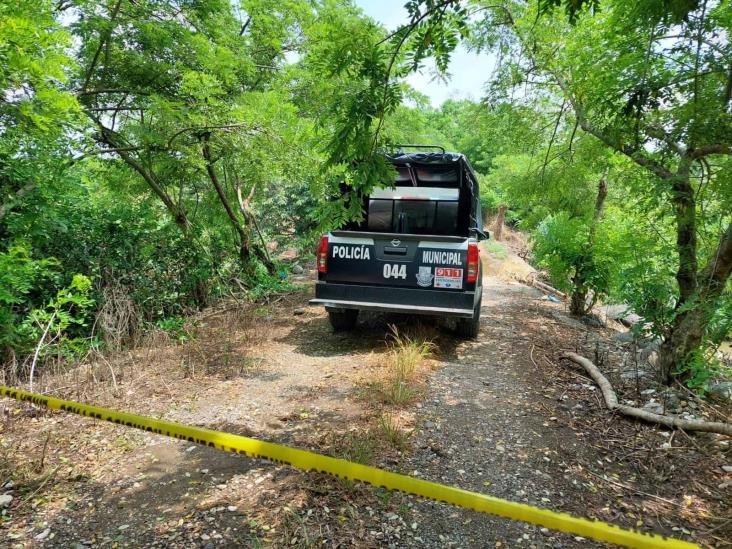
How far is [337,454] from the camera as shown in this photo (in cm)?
293

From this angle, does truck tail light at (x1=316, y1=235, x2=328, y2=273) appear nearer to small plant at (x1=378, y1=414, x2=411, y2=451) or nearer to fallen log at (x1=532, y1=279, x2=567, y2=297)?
small plant at (x1=378, y1=414, x2=411, y2=451)

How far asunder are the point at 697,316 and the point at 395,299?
322 cm

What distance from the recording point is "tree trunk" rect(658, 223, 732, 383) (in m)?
3.98

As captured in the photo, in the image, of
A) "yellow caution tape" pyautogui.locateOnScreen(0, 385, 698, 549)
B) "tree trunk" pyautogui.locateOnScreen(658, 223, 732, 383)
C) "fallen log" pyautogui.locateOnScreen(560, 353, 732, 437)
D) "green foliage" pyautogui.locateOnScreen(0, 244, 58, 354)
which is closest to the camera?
"yellow caution tape" pyautogui.locateOnScreen(0, 385, 698, 549)

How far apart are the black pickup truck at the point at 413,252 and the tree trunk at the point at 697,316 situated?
211 cm

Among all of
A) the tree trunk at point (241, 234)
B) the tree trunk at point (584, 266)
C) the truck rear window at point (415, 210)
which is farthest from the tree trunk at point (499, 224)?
the truck rear window at point (415, 210)

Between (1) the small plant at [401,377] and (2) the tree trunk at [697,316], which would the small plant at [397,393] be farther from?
(2) the tree trunk at [697,316]

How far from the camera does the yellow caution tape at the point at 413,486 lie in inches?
53.1

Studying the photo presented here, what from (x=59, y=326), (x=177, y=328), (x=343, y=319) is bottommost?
(x=177, y=328)

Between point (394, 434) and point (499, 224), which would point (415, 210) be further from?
point (499, 224)

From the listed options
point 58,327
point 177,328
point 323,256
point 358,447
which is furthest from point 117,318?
point 358,447

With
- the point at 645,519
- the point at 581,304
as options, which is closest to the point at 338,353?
the point at 645,519

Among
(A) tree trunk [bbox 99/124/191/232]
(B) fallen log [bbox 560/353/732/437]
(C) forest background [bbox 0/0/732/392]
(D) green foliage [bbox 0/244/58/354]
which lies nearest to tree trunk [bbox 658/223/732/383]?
(C) forest background [bbox 0/0/732/392]

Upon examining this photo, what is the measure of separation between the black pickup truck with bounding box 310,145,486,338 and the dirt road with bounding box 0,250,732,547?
82 centimetres
